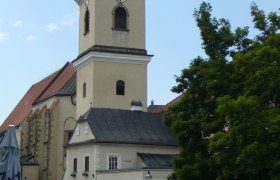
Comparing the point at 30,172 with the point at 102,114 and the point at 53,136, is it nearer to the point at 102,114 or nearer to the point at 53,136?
the point at 53,136

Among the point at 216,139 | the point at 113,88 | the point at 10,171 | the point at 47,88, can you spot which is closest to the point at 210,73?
the point at 216,139

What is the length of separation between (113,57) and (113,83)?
2.04m

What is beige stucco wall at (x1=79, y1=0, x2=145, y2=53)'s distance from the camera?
52.3 metres

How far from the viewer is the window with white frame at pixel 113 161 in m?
44.2

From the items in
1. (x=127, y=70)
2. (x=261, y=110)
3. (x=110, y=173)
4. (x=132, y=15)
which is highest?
(x=132, y=15)

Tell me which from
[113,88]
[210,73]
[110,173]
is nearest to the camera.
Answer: [210,73]

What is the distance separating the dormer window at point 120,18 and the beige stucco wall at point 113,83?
3.27 meters

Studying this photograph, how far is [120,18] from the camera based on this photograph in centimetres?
5338

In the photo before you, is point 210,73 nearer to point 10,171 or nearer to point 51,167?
point 10,171

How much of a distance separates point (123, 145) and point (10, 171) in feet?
73.1

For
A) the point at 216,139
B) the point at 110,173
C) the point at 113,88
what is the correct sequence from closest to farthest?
the point at 216,139 → the point at 110,173 → the point at 113,88

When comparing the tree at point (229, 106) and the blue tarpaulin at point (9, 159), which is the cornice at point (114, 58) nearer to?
the tree at point (229, 106)

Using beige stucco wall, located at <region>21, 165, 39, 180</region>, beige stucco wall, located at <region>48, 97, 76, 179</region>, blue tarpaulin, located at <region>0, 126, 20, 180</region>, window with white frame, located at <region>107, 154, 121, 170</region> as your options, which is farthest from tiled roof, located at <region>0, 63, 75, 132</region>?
blue tarpaulin, located at <region>0, 126, 20, 180</region>

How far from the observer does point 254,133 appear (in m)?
22.9
